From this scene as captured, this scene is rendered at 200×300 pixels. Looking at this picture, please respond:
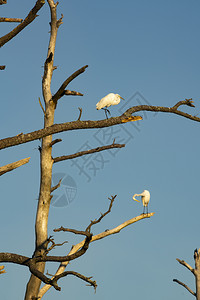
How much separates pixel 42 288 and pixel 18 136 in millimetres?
4679

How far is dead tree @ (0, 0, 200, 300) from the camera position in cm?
565

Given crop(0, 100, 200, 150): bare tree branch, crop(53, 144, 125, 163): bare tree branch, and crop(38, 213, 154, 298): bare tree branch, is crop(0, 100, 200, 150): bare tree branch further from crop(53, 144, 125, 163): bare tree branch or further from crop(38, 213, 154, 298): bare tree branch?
crop(38, 213, 154, 298): bare tree branch

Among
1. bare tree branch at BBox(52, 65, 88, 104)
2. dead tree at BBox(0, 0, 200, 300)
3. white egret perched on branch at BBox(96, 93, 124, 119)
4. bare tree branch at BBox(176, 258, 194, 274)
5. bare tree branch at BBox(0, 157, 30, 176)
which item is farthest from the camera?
bare tree branch at BBox(176, 258, 194, 274)

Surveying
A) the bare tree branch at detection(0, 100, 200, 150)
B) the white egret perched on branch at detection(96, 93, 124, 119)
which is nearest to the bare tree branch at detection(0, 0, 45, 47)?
the bare tree branch at detection(0, 100, 200, 150)

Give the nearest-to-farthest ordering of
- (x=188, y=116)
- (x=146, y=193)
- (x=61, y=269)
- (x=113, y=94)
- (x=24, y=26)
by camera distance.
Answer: (x=24, y=26), (x=188, y=116), (x=61, y=269), (x=113, y=94), (x=146, y=193)

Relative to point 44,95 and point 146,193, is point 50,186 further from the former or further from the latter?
point 146,193

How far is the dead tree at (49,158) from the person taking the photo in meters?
5.65

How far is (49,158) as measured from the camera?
31.1 ft

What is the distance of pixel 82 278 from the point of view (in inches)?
223

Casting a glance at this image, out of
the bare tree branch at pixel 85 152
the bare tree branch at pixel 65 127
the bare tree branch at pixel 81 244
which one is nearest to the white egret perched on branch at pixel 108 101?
the bare tree branch at pixel 85 152

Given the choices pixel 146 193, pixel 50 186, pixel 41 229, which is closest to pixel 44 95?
pixel 50 186

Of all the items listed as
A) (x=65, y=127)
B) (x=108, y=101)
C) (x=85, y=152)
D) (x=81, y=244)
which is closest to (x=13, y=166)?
(x=65, y=127)

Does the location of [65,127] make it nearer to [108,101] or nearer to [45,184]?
[45,184]

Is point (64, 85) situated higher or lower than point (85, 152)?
higher
